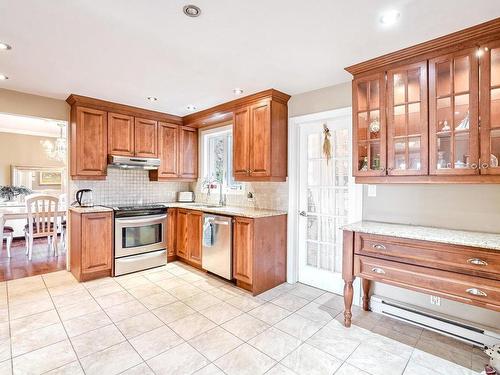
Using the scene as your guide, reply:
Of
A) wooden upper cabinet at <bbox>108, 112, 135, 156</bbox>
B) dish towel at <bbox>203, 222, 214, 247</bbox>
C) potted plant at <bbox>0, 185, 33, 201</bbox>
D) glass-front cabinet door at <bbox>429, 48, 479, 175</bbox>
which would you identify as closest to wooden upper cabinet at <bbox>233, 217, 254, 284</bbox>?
dish towel at <bbox>203, 222, 214, 247</bbox>

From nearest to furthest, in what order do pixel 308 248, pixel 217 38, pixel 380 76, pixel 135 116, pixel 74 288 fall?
pixel 217 38, pixel 380 76, pixel 74 288, pixel 308 248, pixel 135 116

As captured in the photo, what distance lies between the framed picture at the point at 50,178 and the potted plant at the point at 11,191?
1.41ft

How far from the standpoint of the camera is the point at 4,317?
2.59 meters

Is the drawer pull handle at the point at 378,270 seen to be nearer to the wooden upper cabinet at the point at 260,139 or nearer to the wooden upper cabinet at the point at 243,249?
the wooden upper cabinet at the point at 243,249

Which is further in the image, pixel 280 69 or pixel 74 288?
pixel 74 288

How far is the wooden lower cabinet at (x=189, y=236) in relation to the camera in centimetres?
399

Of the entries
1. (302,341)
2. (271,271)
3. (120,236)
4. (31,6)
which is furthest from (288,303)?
(31,6)

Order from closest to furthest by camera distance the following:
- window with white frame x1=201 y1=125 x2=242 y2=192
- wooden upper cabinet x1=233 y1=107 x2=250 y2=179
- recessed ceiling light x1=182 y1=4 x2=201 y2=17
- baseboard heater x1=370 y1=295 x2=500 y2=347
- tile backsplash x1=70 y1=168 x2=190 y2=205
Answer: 1. recessed ceiling light x1=182 y1=4 x2=201 y2=17
2. baseboard heater x1=370 y1=295 x2=500 y2=347
3. wooden upper cabinet x1=233 y1=107 x2=250 y2=179
4. tile backsplash x1=70 y1=168 x2=190 y2=205
5. window with white frame x1=201 y1=125 x2=242 y2=192

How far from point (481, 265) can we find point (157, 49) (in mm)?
2978

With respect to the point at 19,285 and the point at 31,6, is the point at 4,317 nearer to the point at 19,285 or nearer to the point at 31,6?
the point at 19,285

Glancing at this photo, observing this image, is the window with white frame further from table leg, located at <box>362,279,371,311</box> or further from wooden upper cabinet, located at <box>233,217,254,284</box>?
table leg, located at <box>362,279,371,311</box>

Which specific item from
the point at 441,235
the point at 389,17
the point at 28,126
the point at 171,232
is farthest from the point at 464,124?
the point at 28,126

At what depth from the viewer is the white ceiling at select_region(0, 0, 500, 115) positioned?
1.81 meters

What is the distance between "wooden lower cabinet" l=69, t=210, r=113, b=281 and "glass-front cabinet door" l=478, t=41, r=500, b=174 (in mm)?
4041
